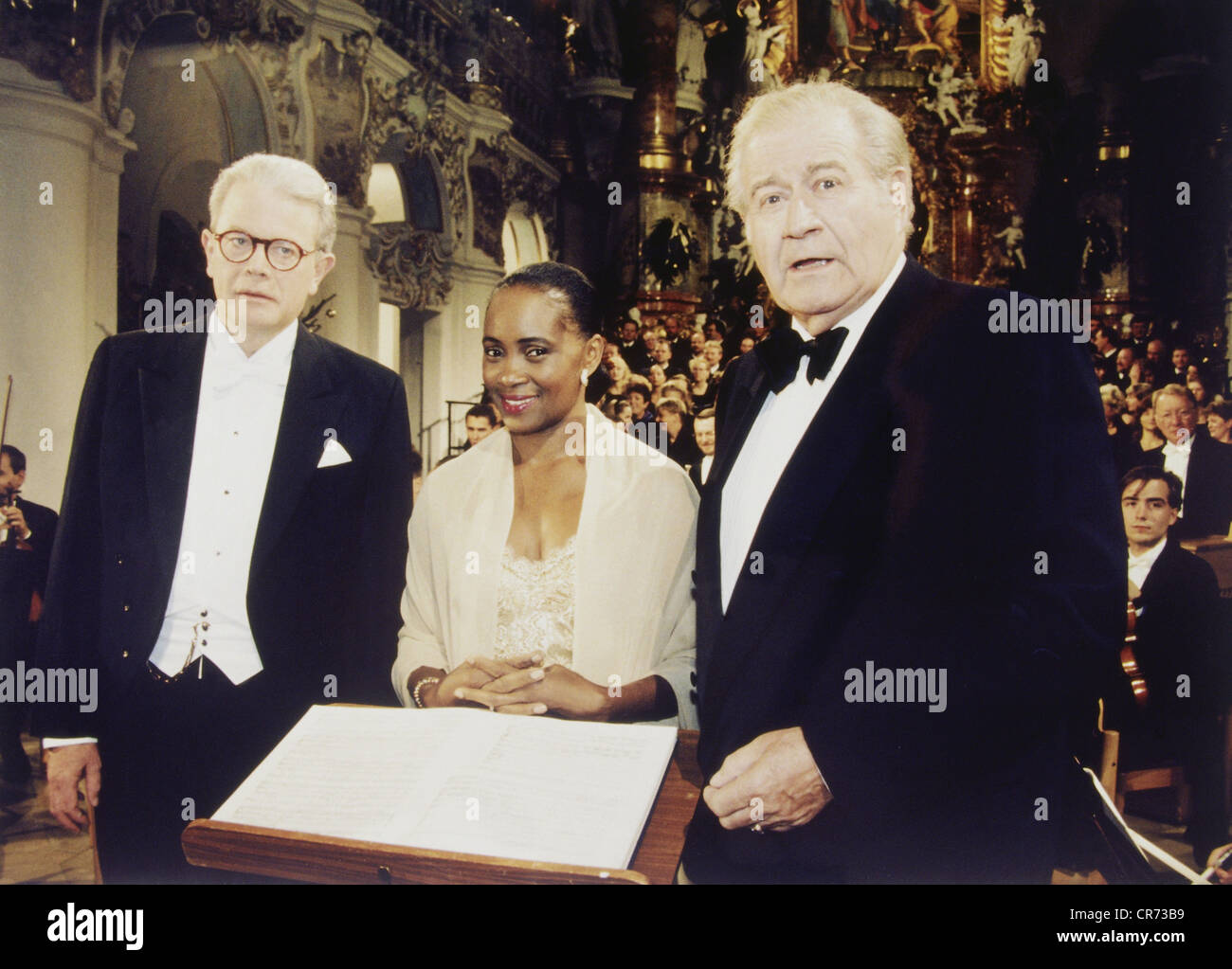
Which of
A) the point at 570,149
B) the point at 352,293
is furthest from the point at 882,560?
the point at 570,149

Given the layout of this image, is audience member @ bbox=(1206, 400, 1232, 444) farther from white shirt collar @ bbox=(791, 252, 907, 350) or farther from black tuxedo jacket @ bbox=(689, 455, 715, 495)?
white shirt collar @ bbox=(791, 252, 907, 350)

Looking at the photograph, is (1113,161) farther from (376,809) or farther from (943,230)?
(376,809)

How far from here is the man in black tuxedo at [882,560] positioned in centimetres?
146

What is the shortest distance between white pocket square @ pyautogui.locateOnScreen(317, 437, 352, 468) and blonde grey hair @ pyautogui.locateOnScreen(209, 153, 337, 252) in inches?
19.5

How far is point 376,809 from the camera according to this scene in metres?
1.29

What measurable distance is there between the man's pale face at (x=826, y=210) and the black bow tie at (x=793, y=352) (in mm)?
73

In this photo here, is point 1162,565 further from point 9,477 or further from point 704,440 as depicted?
point 9,477

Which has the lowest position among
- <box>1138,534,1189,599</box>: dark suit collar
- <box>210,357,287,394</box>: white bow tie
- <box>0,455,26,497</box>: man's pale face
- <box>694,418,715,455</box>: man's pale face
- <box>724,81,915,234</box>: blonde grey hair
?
<box>1138,534,1189,599</box>: dark suit collar

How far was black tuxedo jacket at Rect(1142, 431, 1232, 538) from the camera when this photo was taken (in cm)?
284

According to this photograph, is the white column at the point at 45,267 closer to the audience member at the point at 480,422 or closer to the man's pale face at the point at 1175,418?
the audience member at the point at 480,422

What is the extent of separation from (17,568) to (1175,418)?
3479mm

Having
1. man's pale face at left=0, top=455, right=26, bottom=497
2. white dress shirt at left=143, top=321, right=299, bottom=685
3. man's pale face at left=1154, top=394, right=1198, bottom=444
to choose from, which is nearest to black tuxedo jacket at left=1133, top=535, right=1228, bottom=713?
man's pale face at left=1154, top=394, right=1198, bottom=444

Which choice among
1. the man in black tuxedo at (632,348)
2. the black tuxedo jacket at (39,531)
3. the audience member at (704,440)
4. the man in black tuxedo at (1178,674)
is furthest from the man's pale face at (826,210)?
the black tuxedo jacket at (39,531)

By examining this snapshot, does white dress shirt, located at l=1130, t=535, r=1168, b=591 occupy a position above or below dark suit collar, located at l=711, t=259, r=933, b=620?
below
